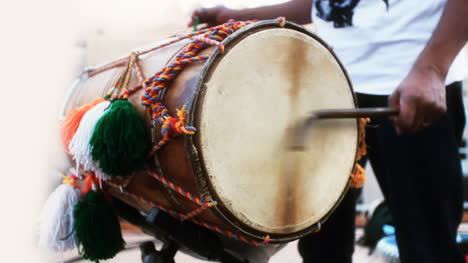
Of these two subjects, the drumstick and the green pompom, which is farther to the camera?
the green pompom

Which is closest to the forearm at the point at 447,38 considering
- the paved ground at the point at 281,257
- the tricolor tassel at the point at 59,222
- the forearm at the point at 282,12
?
the forearm at the point at 282,12

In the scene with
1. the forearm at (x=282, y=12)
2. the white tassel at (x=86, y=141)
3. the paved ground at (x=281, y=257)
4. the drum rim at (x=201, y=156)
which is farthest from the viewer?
the paved ground at (x=281, y=257)

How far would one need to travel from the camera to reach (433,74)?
32.0 inches

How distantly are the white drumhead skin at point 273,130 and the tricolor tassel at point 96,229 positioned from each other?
408 mm

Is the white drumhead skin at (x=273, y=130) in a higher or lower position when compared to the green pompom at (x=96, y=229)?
higher

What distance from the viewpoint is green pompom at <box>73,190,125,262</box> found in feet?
3.42

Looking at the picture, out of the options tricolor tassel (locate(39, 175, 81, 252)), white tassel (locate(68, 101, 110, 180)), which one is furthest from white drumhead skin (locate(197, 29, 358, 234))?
tricolor tassel (locate(39, 175, 81, 252))

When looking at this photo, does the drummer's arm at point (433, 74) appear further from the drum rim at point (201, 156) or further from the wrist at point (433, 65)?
the drum rim at point (201, 156)

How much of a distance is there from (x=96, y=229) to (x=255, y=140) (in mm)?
483

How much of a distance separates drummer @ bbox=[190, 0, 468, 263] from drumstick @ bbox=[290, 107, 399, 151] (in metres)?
0.04

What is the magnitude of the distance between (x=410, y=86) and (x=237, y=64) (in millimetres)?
322

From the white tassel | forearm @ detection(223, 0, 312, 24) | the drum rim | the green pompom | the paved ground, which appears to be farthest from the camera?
the paved ground

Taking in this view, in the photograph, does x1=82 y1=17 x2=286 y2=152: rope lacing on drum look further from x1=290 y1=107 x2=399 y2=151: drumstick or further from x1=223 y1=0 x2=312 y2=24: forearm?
x1=223 y1=0 x2=312 y2=24: forearm

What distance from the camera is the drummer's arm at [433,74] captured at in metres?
0.79
